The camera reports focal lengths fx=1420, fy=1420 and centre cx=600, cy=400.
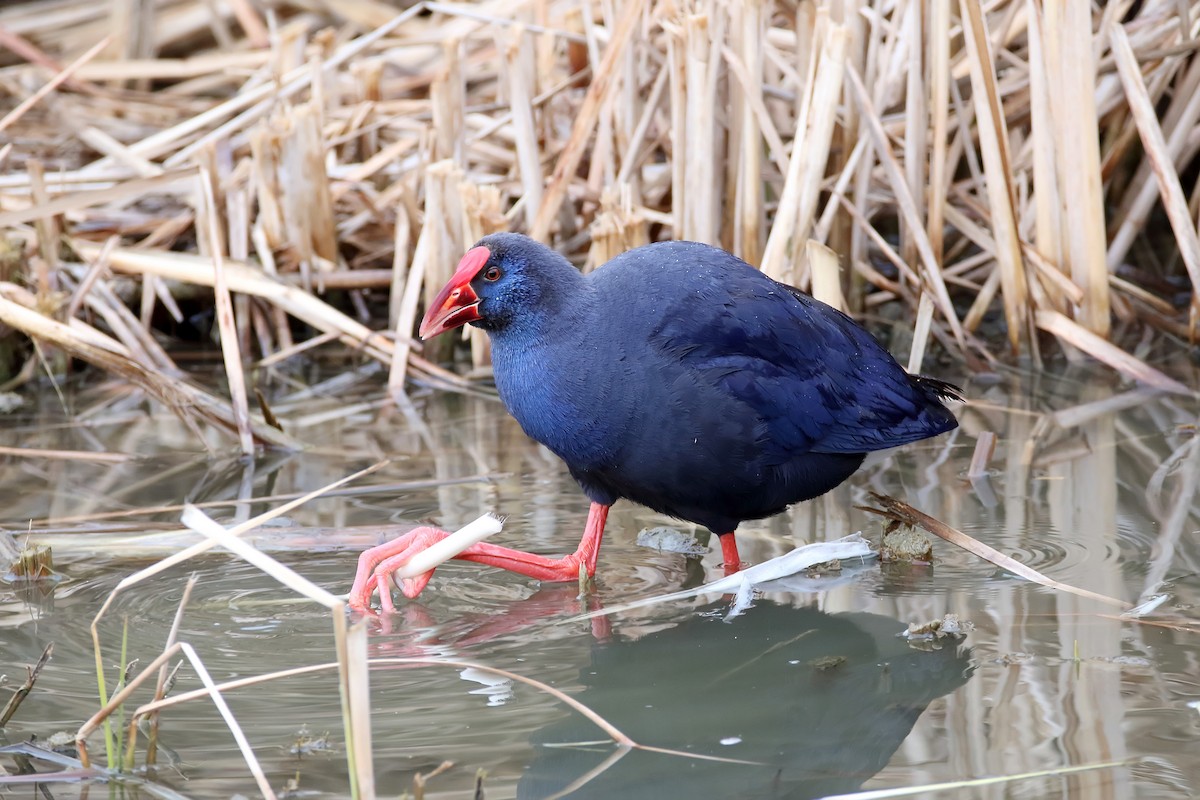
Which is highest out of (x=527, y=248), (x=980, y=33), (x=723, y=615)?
(x=980, y=33)

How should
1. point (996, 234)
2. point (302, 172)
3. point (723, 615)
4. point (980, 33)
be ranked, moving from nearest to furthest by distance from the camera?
point (723, 615)
point (980, 33)
point (996, 234)
point (302, 172)

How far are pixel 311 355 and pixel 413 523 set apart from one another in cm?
184

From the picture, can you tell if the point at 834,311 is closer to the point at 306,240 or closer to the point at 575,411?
the point at 575,411

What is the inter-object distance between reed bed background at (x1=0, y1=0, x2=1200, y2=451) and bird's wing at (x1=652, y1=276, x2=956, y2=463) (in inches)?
20.8

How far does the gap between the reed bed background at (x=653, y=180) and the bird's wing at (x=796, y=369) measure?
528mm

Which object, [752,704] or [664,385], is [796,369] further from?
[752,704]

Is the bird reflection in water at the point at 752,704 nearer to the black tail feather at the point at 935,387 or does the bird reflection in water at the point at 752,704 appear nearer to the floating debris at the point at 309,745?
the floating debris at the point at 309,745

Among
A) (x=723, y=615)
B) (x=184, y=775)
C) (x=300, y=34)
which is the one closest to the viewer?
(x=184, y=775)

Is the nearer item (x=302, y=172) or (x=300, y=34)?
(x=302, y=172)

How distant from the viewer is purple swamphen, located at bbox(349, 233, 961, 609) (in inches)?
102

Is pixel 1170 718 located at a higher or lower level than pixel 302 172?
lower

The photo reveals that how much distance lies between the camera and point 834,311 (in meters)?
3.00

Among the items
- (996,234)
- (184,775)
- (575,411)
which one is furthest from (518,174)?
(184,775)

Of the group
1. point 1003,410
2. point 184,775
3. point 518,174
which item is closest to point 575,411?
point 184,775
